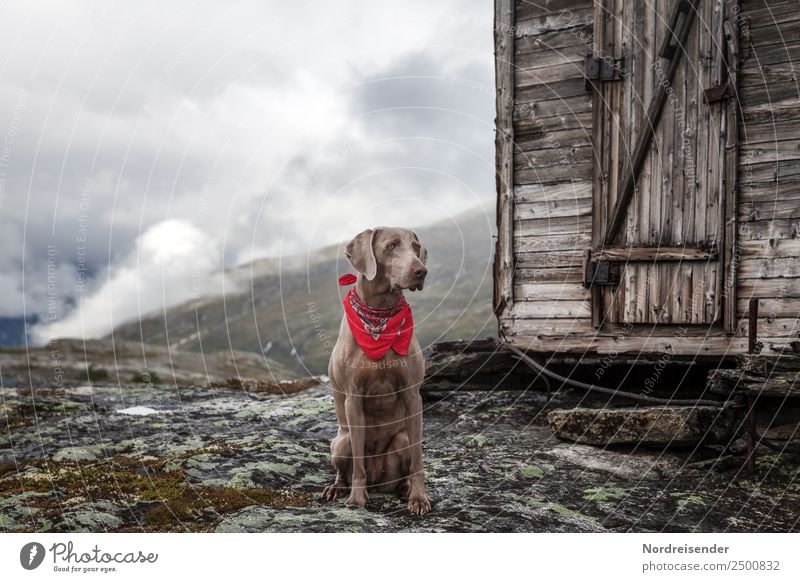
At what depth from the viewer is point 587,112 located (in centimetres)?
862

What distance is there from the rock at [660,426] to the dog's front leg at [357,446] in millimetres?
3285

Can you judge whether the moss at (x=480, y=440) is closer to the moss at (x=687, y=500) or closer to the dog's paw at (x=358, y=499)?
the moss at (x=687, y=500)

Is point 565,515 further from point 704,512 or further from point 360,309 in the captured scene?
point 360,309

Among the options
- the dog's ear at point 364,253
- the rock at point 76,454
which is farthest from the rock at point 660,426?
the rock at point 76,454

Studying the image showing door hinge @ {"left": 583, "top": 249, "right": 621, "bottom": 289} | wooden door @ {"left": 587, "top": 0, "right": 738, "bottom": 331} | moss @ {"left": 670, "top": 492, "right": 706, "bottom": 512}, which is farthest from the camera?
door hinge @ {"left": 583, "top": 249, "right": 621, "bottom": 289}

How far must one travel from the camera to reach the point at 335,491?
5.15 metres

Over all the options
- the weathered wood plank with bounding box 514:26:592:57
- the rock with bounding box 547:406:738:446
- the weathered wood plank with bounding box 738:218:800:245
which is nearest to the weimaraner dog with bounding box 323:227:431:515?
the rock with bounding box 547:406:738:446

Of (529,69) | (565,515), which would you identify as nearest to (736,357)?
(565,515)

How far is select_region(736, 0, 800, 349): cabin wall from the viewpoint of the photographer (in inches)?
289

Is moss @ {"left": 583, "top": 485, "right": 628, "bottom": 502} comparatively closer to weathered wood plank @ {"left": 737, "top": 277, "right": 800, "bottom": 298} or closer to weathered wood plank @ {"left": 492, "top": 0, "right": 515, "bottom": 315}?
weathered wood plank @ {"left": 737, "top": 277, "right": 800, "bottom": 298}

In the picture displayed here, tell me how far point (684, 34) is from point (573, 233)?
2805mm

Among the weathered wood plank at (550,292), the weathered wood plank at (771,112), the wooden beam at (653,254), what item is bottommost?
the weathered wood plank at (550,292)

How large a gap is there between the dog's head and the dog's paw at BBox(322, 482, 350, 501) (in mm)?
1866

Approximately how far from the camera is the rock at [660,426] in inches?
263
